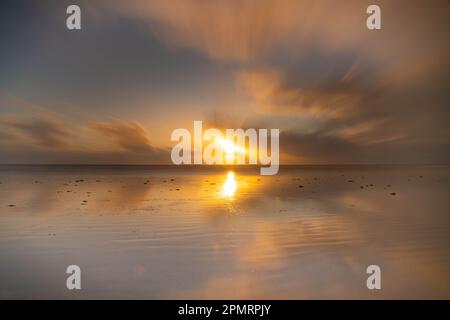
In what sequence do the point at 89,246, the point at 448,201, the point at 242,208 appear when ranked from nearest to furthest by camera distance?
the point at 89,246
the point at 242,208
the point at 448,201

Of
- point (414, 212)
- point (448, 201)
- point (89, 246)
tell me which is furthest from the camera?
point (448, 201)

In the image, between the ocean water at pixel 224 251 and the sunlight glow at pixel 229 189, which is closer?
the ocean water at pixel 224 251

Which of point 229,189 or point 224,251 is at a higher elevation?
point 229,189

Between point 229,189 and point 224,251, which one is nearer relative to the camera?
point 224,251

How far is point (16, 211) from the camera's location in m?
7.55

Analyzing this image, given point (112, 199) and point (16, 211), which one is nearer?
point (16, 211)

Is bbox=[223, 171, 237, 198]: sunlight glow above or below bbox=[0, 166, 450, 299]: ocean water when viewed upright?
above

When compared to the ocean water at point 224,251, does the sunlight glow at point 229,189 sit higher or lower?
higher

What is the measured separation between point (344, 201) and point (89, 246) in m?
6.99

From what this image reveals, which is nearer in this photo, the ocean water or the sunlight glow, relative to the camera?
the ocean water
